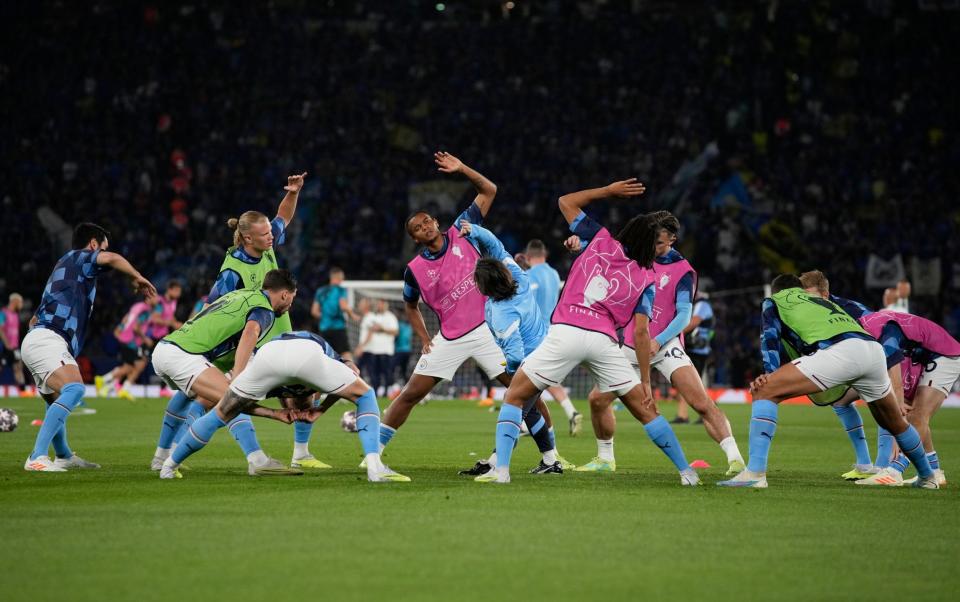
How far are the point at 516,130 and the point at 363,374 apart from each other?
32.2 ft

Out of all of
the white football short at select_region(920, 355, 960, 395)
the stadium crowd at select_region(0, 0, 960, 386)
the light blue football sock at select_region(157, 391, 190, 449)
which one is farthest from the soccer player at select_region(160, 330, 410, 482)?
the stadium crowd at select_region(0, 0, 960, 386)

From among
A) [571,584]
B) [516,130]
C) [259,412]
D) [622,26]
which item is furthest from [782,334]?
[622,26]

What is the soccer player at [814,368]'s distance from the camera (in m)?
9.59

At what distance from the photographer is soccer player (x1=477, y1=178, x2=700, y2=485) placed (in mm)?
9516

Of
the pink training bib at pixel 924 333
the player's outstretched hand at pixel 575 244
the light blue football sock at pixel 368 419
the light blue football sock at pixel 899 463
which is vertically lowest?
the light blue football sock at pixel 899 463

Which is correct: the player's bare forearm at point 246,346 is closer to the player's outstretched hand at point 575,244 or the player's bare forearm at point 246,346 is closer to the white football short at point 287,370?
the white football short at point 287,370

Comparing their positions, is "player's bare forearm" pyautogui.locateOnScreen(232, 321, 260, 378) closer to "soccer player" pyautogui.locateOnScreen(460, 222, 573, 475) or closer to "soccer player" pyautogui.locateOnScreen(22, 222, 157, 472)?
"soccer player" pyautogui.locateOnScreen(22, 222, 157, 472)

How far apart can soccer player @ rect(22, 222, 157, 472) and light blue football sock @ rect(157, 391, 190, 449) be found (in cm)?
91

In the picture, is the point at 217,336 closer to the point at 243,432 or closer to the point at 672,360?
the point at 243,432

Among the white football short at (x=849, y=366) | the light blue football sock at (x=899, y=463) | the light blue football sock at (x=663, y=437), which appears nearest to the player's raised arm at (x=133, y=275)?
the light blue football sock at (x=663, y=437)

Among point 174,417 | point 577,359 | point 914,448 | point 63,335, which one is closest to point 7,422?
point 63,335

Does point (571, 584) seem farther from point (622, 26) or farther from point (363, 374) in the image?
point (622, 26)

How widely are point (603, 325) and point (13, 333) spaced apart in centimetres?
2160

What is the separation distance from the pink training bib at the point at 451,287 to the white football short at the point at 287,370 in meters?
1.87
